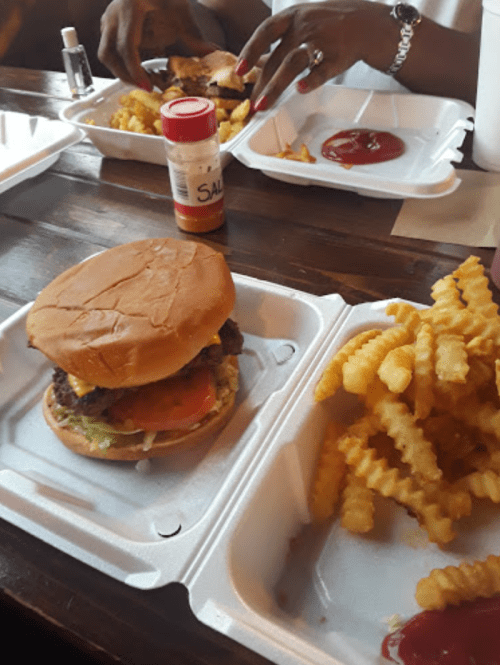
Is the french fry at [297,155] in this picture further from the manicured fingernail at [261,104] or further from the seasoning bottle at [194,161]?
the seasoning bottle at [194,161]

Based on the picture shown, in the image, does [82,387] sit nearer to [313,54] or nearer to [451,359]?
[451,359]

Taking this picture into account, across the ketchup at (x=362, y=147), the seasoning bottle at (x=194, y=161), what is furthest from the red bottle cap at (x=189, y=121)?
the ketchup at (x=362, y=147)

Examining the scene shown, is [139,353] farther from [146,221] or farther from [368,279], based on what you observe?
[146,221]

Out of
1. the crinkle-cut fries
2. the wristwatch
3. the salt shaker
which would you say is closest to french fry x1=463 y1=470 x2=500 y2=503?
the crinkle-cut fries

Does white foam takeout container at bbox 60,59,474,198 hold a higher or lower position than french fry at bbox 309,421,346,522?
higher

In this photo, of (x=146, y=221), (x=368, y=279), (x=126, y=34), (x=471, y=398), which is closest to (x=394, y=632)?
(x=471, y=398)

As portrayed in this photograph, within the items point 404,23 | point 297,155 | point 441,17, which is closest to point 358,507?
point 297,155

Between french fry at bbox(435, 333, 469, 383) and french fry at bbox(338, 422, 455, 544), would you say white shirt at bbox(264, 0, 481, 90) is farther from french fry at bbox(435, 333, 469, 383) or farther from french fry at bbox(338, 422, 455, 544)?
french fry at bbox(338, 422, 455, 544)
